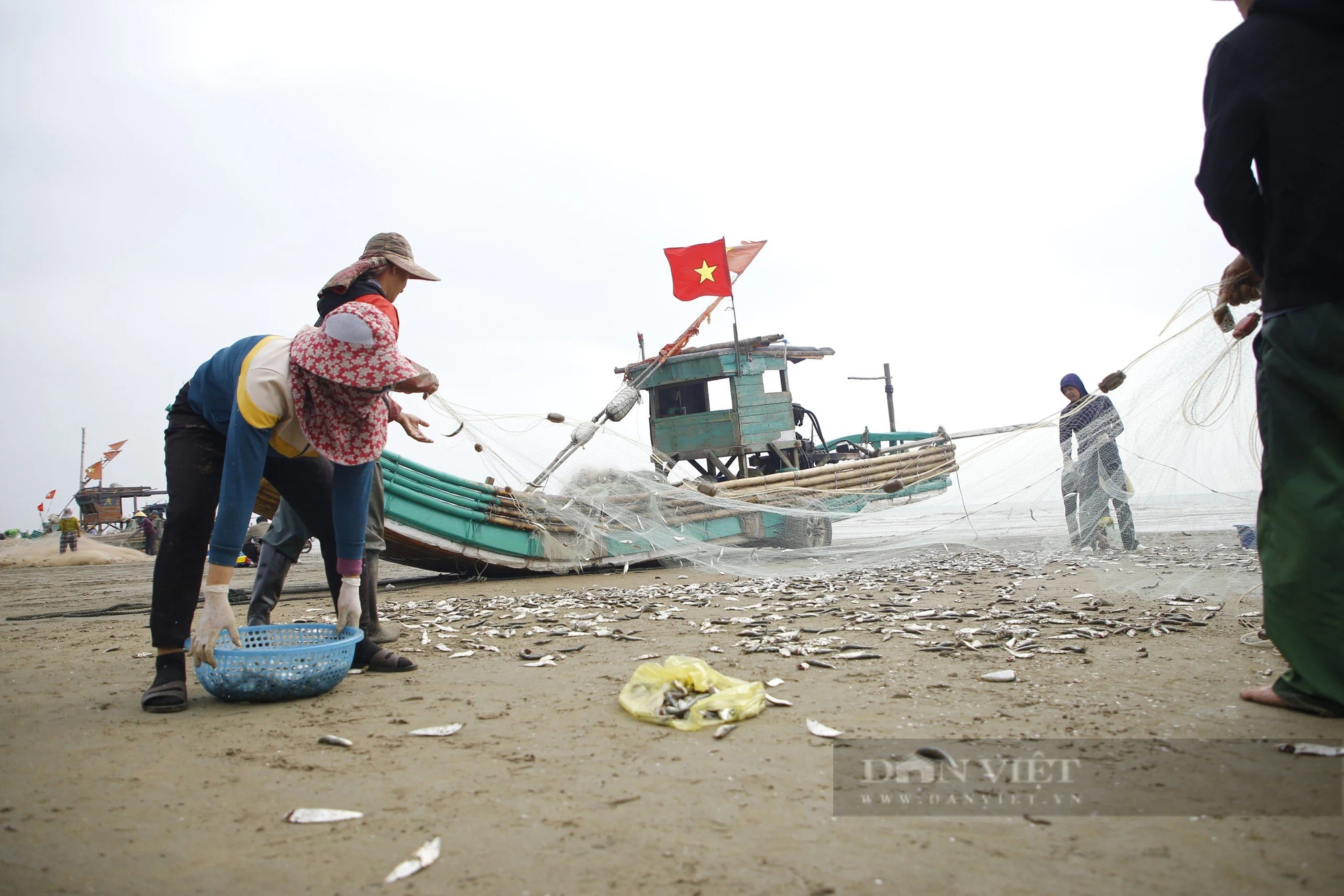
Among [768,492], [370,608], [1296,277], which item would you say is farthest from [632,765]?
[768,492]

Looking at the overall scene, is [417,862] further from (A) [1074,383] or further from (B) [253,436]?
(A) [1074,383]

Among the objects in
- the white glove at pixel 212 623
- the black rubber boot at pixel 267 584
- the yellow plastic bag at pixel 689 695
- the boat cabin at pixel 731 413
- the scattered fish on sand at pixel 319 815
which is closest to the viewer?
the scattered fish on sand at pixel 319 815

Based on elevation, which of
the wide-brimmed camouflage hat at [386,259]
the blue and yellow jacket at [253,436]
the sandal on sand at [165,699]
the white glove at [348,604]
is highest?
the wide-brimmed camouflage hat at [386,259]

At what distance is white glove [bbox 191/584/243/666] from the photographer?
2674 millimetres

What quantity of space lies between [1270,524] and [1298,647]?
38 centimetres

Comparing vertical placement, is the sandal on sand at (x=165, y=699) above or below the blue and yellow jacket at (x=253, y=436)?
below

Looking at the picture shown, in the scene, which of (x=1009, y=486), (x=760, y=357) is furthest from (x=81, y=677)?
(x=760, y=357)

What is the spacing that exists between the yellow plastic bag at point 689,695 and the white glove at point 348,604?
1.20m

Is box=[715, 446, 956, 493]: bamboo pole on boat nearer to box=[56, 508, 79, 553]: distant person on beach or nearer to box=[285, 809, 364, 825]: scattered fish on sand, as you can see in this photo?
box=[285, 809, 364, 825]: scattered fish on sand

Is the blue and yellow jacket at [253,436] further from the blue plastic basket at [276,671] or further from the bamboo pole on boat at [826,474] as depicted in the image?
the bamboo pole on boat at [826,474]

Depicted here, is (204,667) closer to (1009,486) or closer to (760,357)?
(1009,486)

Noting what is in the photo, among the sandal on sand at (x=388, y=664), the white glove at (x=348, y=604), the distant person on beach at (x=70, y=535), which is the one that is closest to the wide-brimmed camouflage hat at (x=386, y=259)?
the white glove at (x=348, y=604)

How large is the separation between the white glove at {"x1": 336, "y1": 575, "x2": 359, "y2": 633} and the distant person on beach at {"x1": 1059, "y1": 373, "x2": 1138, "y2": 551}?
13.7 feet

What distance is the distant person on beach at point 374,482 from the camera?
11.1ft
